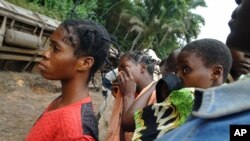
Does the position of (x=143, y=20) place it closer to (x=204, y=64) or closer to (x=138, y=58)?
(x=138, y=58)

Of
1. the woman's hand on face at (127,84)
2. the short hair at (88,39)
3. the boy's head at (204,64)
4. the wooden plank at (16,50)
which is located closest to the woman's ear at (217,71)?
the boy's head at (204,64)

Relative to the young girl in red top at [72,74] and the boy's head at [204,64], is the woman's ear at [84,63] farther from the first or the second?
the boy's head at [204,64]

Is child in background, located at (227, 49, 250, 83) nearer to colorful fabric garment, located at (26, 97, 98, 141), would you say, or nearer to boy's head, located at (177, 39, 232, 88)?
boy's head, located at (177, 39, 232, 88)

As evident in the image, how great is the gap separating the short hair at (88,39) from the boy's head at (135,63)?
2.30ft

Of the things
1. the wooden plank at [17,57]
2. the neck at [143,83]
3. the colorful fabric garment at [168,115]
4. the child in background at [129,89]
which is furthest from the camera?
the wooden plank at [17,57]

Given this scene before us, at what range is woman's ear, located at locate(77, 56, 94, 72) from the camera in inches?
69.8

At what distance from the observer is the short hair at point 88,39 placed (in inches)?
70.2

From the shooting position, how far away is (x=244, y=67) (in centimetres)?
236

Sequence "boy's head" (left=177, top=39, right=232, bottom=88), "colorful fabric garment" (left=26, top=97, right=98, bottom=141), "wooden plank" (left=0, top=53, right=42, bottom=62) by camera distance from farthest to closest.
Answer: "wooden plank" (left=0, top=53, right=42, bottom=62) < "boy's head" (left=177, top=39, right=232, bottom=88) < "colorful fabric garment" (left=26, top=97, right=98, bottom=141)

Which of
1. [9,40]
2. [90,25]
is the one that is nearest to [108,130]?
[90,25]

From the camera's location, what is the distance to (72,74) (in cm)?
176

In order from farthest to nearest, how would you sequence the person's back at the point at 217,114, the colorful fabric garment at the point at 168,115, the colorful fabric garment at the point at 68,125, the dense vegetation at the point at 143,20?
1. the dense vegetation at the point at 143,20
2. the colorful fabric garment at the point at 68,125
3. the colorful fabric garment at the point at 168,115
4. the person's back at the point at 217,114

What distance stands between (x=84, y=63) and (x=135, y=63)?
89cm

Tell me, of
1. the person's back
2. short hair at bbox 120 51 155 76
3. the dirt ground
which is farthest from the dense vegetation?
the person's back
